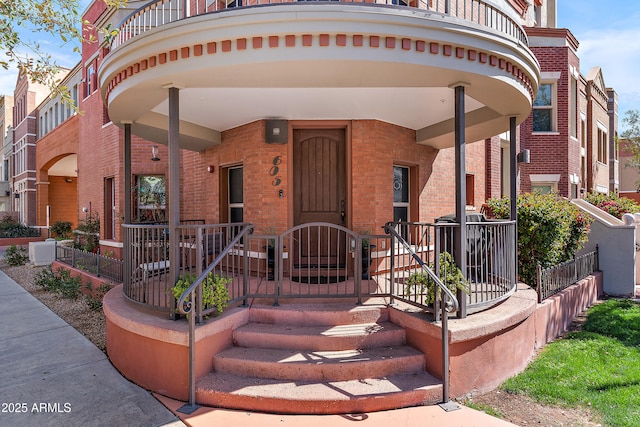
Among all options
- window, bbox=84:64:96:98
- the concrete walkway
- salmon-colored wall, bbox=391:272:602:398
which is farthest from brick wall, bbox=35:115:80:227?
salmon-colored wall, bbox=391:272:602:398

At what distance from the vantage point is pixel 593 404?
336 cm

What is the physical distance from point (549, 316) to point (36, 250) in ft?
47.3

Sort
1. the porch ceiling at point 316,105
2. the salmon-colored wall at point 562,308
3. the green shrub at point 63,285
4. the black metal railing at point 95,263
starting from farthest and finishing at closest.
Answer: the green shrub at point 63,285 → the black metal railing at point 95,263 → the salmon-colored wall at point 562,308 → the porch ceiling at point 316,105

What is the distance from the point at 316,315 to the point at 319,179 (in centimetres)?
275

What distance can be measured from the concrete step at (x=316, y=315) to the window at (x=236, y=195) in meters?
3.02

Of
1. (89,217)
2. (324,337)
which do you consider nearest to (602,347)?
(324,337)

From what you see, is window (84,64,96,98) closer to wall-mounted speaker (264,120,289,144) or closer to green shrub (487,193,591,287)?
wall-mounted speaker (264,120,289,144)

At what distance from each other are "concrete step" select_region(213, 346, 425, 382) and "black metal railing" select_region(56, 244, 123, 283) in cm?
470

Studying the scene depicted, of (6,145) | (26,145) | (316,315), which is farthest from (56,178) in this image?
(316,315)

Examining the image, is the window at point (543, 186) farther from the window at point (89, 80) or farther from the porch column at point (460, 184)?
the window at point (89, 80)

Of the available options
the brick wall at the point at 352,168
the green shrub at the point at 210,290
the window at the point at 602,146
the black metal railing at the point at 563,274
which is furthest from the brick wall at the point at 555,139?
the green shrub at the point at 210,290

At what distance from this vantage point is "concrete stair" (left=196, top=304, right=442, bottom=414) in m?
3.16

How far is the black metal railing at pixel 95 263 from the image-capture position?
734cm

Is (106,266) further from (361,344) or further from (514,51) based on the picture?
(514,51)
